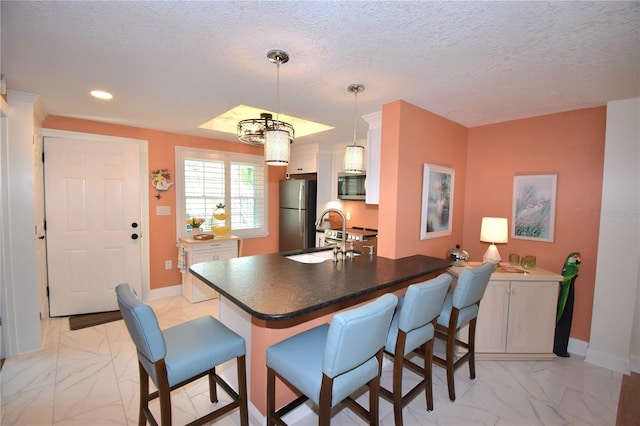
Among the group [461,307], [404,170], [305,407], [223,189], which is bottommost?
[305,407]

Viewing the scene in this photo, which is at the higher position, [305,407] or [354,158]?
[354,158]

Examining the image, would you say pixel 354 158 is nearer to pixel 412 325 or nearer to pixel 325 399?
pixel 412 325

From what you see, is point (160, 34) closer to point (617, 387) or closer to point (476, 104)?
point (476, 104)

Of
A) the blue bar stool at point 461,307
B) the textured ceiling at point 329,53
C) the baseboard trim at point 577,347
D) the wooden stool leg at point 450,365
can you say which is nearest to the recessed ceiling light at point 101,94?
the textured ceiling at point 329,53

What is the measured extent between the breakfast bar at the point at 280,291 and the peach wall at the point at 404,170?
1.09ft

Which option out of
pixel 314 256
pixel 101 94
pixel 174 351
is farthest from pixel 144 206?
pixel 174 351

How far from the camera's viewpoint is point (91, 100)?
8.63 ft

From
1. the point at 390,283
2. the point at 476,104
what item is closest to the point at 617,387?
the point at 390,283

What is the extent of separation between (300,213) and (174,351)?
127 inches

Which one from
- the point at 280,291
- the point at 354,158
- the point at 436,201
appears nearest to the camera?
the point at 280,291

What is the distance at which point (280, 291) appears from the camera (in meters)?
1.57

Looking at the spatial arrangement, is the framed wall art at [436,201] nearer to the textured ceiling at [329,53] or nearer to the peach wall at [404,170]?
the peach wall at [404,170]

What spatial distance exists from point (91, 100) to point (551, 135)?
14.3 feet

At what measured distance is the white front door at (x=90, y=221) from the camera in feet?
10.6
